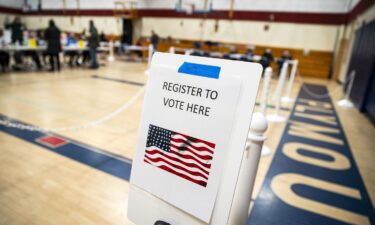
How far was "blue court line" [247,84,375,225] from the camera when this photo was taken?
2.05 metres

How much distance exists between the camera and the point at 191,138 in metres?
1.08

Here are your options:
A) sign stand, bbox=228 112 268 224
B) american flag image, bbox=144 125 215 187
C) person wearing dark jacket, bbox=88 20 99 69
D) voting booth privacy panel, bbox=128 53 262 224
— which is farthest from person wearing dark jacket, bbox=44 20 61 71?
sign stand, bbox=228 112 268 224

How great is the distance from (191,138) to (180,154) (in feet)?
0.34

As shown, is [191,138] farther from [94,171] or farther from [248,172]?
[94,171]

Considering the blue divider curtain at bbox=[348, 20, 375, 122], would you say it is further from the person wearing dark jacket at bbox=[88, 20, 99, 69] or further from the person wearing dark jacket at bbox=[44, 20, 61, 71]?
the person wearing dark jacket at bbox=[44, 20, 61, 71]

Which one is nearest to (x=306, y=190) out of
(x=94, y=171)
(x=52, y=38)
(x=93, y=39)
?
(x=94, y=171)

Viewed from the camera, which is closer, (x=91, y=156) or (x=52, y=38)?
(x=91, y=156)

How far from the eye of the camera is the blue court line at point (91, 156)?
2543 millimetres

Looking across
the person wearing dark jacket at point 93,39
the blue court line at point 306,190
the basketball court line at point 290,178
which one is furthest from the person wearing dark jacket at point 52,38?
the blue court line at point 306,190

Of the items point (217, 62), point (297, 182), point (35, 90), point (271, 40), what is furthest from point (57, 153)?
point (271, 40)

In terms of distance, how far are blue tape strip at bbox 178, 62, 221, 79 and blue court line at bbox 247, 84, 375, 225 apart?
1424 mm

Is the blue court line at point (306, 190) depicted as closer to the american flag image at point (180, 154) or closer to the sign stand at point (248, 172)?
the sign stand at point (248, 172)

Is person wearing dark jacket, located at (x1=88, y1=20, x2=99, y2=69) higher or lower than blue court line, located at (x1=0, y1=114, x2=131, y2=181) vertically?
higher

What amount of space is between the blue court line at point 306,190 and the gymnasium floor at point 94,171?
0.01 metres
